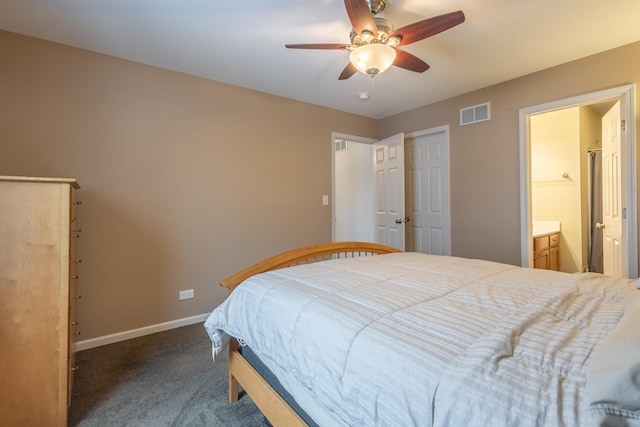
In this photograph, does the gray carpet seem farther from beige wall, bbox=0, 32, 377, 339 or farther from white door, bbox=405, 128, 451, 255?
white door, bbox=405, 128, 451, 255

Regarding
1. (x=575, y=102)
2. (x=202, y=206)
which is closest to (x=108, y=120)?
(x=202, y=206)

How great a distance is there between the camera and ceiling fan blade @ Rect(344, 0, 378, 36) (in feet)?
4.89

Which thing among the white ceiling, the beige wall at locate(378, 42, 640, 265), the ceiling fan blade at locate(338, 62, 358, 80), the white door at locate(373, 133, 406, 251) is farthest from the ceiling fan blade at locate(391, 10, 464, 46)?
the white door at locate(373, 133, 406, 251)

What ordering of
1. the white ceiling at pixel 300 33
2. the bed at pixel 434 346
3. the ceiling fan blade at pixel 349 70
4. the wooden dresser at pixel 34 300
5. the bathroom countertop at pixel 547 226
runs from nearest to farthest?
the bed at pixel 434 346, the wooden dresser at pixel 34 300, the white ceiling at pixel 300 33, the ceiling fan blade at pixel 349 70, the bathroom countertop at pixel 547 226

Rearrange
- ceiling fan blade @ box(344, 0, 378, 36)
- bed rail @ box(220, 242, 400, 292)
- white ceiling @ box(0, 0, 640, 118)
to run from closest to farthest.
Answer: ceiling fan blade @ box(344, 0, 378, 36)
bed rail @ box(220, 242, 400, 292)
white ceiling @ box(0, 0, 640, 118)

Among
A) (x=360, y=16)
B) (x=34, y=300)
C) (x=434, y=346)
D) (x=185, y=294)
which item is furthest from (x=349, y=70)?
(x=185, y=294)

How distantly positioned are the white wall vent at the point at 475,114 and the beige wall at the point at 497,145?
5 cm

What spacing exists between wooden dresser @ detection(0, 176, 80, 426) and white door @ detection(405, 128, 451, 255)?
357 centimetres

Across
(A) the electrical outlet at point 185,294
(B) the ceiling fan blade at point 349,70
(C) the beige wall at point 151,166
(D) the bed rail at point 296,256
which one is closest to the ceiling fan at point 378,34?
(B) the ceiling fan blade at point 349,70

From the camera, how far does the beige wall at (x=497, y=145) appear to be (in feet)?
8.23

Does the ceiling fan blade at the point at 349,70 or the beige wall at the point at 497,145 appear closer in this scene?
the ceiling fan blade at the point at 349,70

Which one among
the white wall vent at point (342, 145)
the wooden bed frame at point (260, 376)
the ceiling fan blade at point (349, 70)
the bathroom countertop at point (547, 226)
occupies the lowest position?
the wooden bed frame at point (260, 376)

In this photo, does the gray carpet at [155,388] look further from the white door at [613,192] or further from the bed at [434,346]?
the white door at [613,192]

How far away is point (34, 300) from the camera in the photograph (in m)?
1.41
